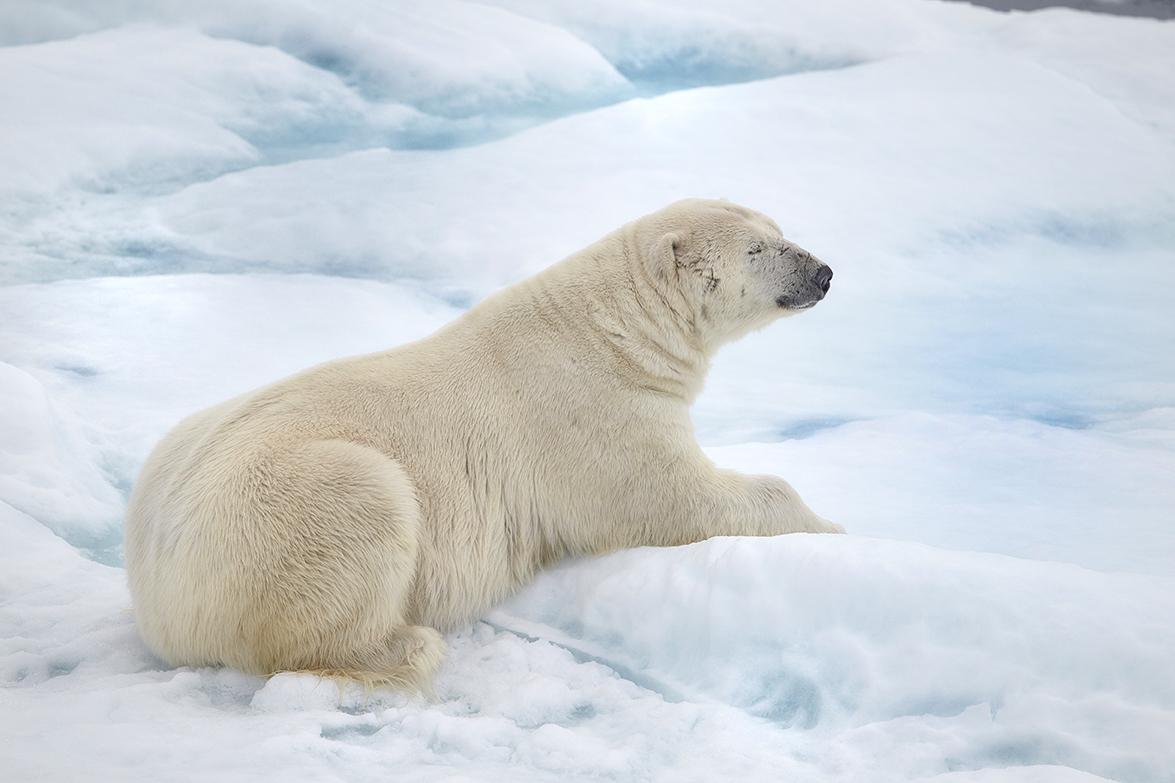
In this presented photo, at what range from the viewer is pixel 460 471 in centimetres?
284

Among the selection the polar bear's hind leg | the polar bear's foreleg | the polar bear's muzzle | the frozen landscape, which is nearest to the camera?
the frozen landscape

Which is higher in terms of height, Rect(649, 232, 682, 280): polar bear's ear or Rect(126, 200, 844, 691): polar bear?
Rect(649, 232, 682, 280): polar bear's ear

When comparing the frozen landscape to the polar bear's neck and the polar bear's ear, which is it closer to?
the polar bear's neck

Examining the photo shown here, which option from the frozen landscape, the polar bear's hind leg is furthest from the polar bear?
the frozen landscape

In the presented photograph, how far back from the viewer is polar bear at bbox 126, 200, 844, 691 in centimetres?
245

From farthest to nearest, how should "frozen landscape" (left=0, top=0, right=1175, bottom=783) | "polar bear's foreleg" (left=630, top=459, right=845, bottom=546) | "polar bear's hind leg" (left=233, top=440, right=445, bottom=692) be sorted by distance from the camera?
"polar bear's foreleg" (left=630, top=459, right=845, bottom=546) → "polar bear's hind leg" (left=233, top=440, right=445, bottom=692) → "frozen landscape" (left=0, top=0, right=1175, bottom=783)

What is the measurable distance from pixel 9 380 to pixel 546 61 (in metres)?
7.90

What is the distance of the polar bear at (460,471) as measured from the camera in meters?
2.45

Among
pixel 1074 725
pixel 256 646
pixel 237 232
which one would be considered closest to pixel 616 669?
pixel 256 646

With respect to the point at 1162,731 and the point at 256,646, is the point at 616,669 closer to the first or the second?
the point at 256,646

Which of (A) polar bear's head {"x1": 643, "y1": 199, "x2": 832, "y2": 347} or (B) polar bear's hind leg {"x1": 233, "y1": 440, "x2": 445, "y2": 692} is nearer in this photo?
(B) polar bear's hind leg {"x1": 233, "y1": 440, "x2": 445, "y2": 692}

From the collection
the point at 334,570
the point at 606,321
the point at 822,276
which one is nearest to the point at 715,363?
the point at 822,276

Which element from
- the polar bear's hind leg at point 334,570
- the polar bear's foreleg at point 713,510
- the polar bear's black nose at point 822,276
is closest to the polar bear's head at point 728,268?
the polar bear's black nose at point 822,276

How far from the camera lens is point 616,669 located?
8.96ft
